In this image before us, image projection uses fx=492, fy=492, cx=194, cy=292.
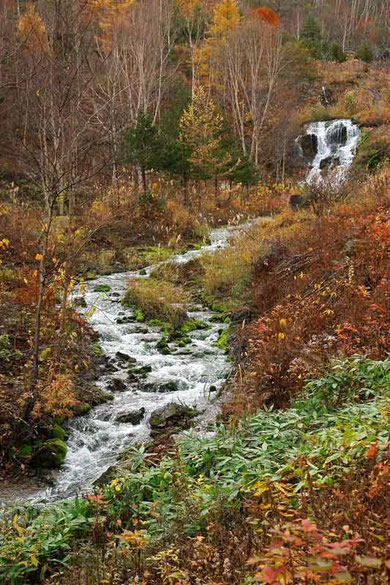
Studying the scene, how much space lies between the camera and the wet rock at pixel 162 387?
705 cm

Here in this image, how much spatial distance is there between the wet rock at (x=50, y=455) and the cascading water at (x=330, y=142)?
23.1 metres

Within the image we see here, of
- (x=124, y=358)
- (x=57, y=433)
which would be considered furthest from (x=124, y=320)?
(x=57, y=433)

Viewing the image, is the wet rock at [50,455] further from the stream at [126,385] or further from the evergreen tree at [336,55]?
the evergreen tree at [336,55]

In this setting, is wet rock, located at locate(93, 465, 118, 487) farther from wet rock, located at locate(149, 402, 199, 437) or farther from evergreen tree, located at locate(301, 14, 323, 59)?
evergreen tree, located at locate(301, 14, 323, 59)

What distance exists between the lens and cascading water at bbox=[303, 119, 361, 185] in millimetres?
26602

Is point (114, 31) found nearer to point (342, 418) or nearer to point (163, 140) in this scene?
point (163, 140)

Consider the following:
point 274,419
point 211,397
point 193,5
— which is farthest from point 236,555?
point 193,5

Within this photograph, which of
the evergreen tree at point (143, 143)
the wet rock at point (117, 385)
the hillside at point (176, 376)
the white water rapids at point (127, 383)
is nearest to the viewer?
the hillside at point (176, 376)

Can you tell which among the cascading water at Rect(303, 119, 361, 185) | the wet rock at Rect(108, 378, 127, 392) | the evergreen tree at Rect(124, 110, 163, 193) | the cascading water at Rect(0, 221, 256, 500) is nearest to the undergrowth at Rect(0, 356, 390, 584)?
the cascading water at Rect(0, 221, 256, 500)

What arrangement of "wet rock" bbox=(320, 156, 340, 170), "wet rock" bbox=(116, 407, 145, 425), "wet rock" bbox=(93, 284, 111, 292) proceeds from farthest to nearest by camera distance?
"wet rock" bbox=(320, 156, 340, 170) → "wet rock" bbox=(93, 284, 111, 292) → "wet rock" bbox=(116, 407, 145, 425)

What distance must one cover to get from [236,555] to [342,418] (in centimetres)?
146

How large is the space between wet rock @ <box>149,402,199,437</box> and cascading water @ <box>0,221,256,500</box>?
12cm

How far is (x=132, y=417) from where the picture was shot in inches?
243

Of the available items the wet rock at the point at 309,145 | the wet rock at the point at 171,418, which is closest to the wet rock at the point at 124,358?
the wet rock at the point at 171,418
